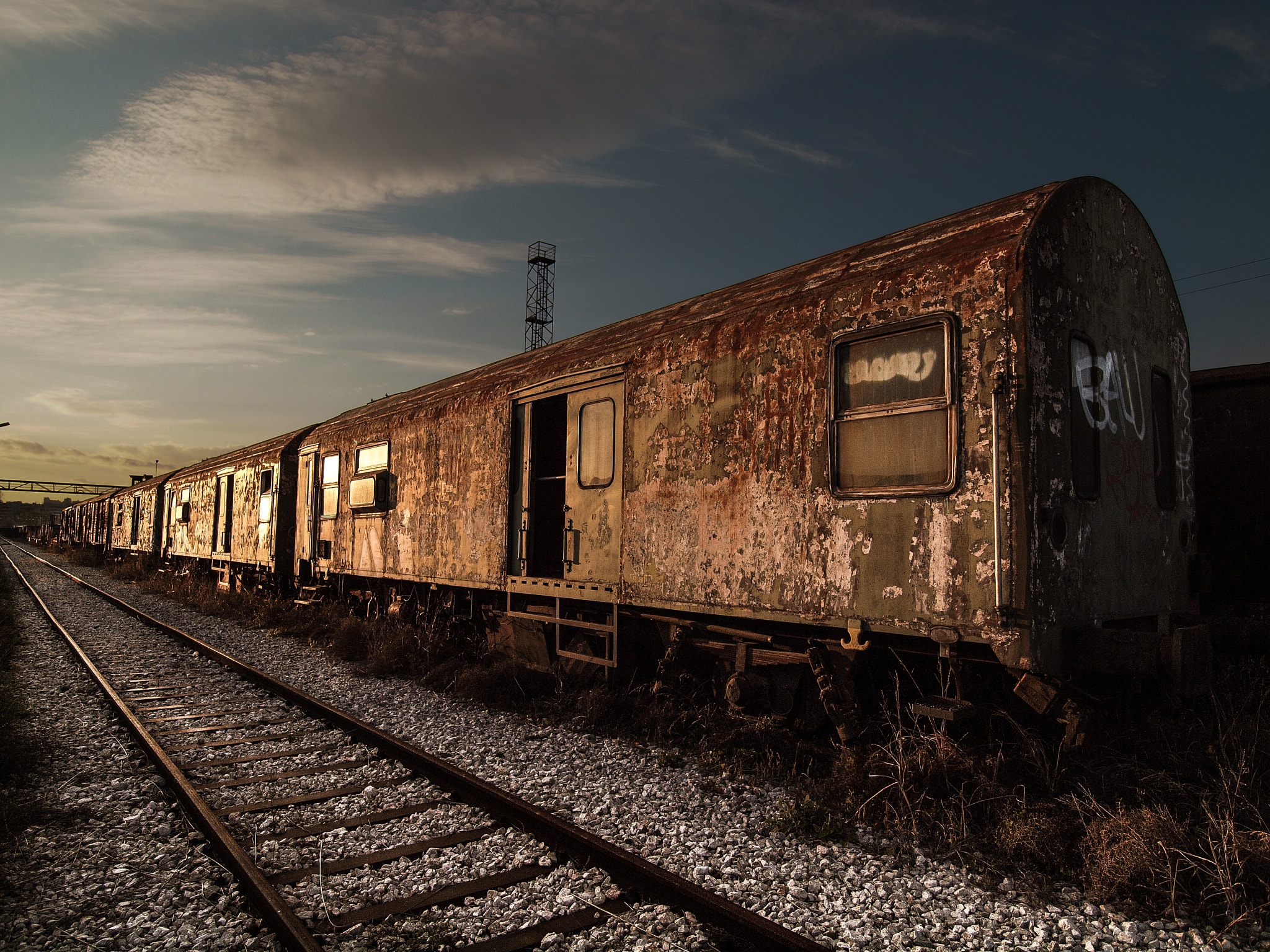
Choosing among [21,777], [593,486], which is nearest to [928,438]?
[593,486]

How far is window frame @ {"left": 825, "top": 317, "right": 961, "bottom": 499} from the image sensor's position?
4000 mm

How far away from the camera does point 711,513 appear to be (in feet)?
17.8

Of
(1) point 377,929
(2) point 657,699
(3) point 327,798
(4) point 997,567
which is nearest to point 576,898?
(1) point 377,929

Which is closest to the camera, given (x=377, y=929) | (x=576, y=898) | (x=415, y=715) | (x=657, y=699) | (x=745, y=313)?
(x=377, y=929)

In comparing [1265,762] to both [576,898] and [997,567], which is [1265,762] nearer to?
[997,567]

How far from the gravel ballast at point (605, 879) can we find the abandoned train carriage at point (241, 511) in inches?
356

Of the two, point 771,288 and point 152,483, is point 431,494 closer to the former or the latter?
point 771,288

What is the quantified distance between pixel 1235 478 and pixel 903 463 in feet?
12.3

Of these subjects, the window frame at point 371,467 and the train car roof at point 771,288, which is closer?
the train car roof at point 771,288

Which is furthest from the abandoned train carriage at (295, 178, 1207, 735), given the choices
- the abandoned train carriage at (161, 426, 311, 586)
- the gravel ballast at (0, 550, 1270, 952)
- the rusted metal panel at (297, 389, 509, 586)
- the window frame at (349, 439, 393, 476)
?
the abandoned train carriage at (161, 426, 311, 586)

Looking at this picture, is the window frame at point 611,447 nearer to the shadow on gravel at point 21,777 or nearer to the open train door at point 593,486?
the open train door at point 593,486

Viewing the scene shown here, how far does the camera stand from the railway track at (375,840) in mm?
3152

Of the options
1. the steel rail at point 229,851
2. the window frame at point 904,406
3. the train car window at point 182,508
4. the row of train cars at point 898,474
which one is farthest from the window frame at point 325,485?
the train car window at point 182,508

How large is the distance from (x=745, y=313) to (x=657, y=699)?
313cm
